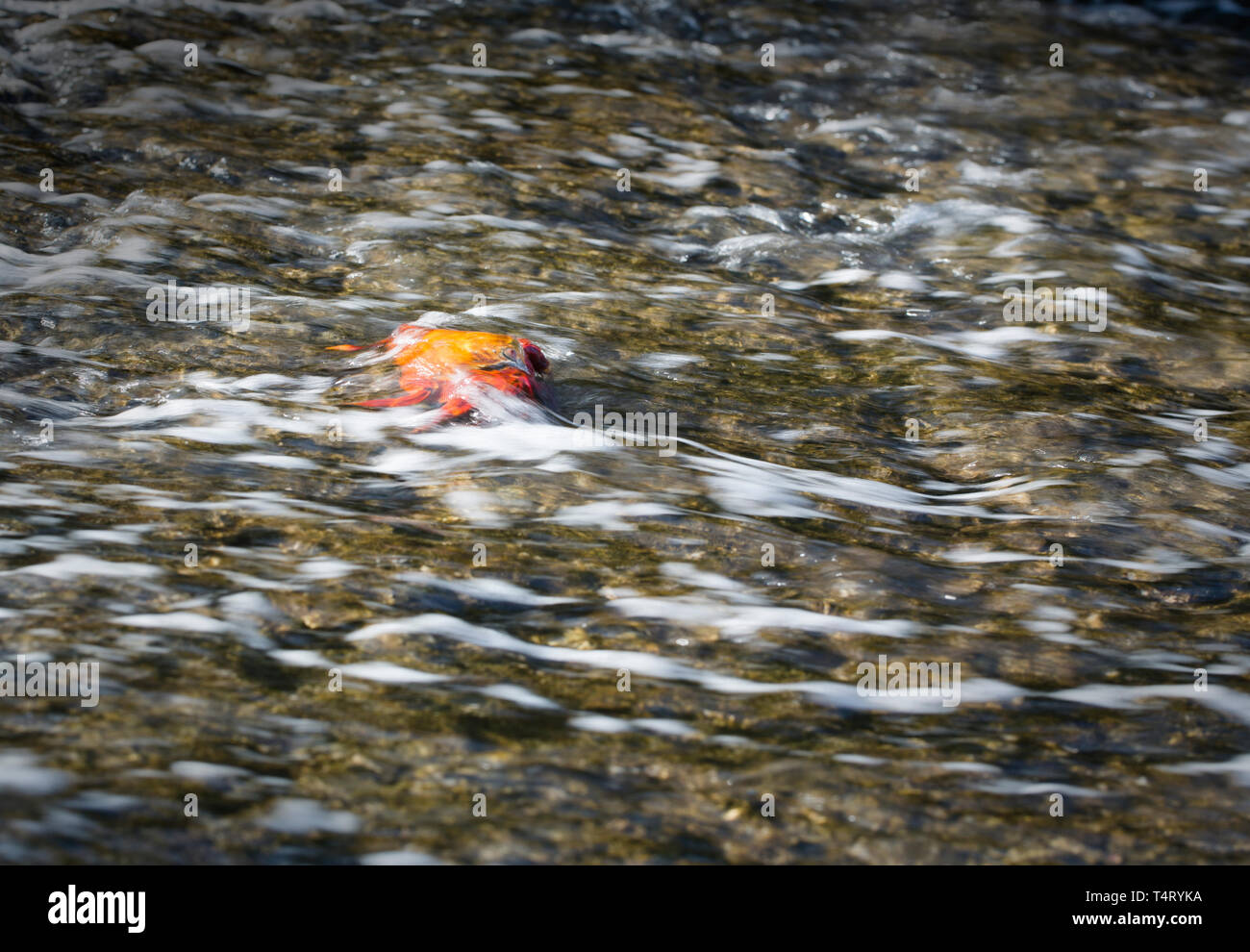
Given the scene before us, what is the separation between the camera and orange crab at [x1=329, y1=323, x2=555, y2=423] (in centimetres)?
495

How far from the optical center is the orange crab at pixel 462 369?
4953 millimetres

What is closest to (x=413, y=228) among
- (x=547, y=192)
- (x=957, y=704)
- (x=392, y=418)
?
(x=547, y=192)

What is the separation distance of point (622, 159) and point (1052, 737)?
5882 mm

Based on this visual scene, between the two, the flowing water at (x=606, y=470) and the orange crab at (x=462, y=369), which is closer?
the flowing water at (x=606, y=470)

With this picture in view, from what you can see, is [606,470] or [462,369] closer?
[606,470]

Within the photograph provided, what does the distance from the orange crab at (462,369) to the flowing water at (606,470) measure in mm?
154

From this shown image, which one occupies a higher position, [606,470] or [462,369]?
[462,369]

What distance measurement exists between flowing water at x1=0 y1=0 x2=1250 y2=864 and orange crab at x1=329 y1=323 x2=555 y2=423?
15cm

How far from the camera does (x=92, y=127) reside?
786cm

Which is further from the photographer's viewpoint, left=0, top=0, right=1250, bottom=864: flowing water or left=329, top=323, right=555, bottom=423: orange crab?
left=329, top=323, right=555, bottom=423: orange crab

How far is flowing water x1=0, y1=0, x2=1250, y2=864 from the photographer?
9.67 feet

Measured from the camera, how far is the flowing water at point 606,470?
295cm

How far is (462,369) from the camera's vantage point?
5.05m

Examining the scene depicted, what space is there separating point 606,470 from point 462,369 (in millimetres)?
867
